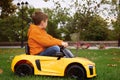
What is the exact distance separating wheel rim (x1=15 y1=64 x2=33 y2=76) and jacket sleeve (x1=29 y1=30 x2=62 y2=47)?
55cm

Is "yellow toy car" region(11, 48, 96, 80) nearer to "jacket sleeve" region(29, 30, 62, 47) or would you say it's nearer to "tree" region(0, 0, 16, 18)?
"jacket sleeve" region(29, 30, 62, 47)

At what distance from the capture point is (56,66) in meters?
6.73

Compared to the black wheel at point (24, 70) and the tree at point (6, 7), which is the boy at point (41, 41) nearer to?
the black wheel at point (24, 70)

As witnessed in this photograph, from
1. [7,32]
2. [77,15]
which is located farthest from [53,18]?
[77,15]

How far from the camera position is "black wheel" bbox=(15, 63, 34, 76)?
6.77 m

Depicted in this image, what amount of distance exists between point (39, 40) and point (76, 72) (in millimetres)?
977

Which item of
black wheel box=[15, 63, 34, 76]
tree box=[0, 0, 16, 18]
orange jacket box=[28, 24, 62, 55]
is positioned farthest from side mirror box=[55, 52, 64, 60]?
tree box=[0, 0, 16, 18]

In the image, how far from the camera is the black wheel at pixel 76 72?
655 centimetres

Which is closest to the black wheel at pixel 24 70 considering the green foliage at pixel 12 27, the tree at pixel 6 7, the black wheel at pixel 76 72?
the black wheel at pixel 76 72

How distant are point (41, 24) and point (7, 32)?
31.3m

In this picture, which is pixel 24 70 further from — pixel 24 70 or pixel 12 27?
pixel 12 27

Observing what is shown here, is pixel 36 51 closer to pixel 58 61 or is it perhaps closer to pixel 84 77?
pixel 58 61

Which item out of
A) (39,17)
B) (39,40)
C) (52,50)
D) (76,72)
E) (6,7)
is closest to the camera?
(76,72)

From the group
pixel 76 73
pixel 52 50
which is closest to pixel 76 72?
pixel 76 73
